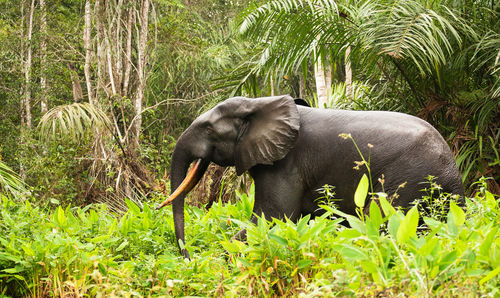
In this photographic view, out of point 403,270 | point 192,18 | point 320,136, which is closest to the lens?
point 403,270

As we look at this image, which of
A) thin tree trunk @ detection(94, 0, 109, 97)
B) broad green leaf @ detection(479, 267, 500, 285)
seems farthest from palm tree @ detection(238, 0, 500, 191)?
broad green leaf @ detection(479, 267, 500, 285)

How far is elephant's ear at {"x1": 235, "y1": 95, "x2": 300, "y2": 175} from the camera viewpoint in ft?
16.6

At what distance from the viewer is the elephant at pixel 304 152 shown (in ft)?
15.1

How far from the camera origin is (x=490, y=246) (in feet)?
8.53

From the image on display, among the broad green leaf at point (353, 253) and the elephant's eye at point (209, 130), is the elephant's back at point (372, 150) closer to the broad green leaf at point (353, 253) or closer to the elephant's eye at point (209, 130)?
the elephant's eye at point (209, 130)

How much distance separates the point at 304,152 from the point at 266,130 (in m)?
0.37

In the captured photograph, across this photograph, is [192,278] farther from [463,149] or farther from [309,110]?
[463,149]

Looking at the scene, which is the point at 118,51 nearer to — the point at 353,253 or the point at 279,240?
the point at 279,240

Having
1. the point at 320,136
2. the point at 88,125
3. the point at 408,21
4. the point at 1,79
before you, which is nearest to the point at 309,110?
the point at 320,136

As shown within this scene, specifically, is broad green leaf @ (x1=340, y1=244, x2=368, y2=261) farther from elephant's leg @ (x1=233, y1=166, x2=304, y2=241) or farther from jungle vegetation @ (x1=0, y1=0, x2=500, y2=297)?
elephant's leg @ (x1=233, y1=166, x2=304, y2=241)

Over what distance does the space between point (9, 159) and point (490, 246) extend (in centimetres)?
1110

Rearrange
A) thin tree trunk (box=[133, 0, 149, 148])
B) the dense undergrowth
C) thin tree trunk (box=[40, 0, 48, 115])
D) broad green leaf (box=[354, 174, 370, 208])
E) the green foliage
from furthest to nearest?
thin tree trunk (box=[40, 0, 48, 115]) → thin tree trunk (box=[133, 0, 149, 148]) → the green foliage → broad green leaf (box=[354, 174, 370, 208]) → the dense undergrowth

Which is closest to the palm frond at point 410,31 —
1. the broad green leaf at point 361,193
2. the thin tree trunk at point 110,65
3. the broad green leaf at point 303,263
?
the broad green leaf at point 361,193

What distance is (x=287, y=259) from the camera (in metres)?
3.24
